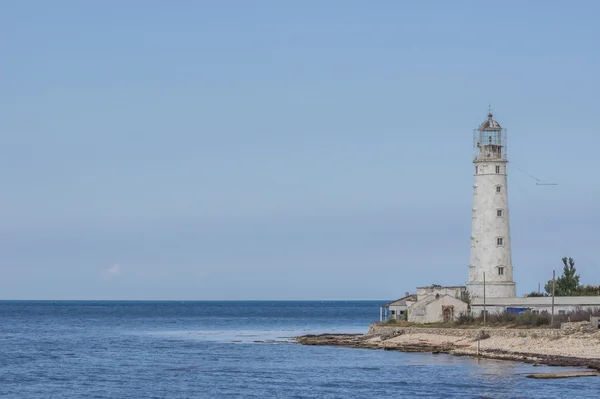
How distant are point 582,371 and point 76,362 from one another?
35966 mm

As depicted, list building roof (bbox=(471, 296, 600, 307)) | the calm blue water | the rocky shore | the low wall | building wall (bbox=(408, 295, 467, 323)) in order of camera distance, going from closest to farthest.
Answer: the calm blue water, the rocky shore, the low wall, building roof (bbox=(471, 296, 600, 307)), building wall (bbox=(408, 295, 467, 323))

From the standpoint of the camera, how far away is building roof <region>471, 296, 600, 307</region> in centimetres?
7394

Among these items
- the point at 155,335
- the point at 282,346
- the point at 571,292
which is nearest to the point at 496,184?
the point at 571,292

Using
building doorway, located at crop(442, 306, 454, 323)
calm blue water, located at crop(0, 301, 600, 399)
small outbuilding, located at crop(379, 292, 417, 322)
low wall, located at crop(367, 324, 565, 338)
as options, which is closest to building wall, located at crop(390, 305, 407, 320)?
small outbuilding, located at crop(379, 292, 417, 322)

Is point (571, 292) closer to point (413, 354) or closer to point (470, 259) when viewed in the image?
point (470, 259)

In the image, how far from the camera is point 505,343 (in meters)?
67.4

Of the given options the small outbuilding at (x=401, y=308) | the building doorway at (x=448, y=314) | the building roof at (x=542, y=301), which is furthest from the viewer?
the small outbuilding at (x=401, y=308)

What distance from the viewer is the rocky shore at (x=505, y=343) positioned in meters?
60.8

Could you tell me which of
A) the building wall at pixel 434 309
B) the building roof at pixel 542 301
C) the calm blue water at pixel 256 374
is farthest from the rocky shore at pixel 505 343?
the building roof at pixel 542 301

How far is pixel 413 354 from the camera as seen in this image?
2771 inches

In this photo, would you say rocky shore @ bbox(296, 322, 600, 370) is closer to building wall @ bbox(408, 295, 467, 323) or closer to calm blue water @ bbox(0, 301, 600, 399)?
building wall @ bbox(408, 295, 467, 323)

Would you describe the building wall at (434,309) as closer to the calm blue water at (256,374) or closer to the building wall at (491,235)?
the building wall at (491,235)

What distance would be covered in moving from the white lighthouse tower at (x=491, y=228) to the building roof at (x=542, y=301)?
2.29ft

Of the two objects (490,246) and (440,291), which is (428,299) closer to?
(440,291)
